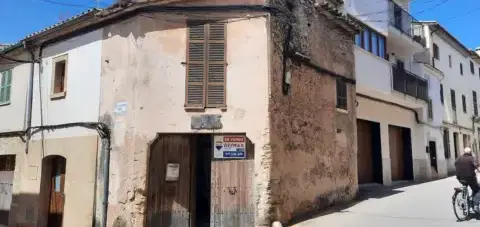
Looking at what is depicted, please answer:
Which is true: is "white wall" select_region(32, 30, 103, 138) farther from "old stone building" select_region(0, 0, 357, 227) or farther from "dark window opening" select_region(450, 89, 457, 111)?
"dark window opening" select_region(450, 89, 457, 111)

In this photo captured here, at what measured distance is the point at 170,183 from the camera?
32.4ft

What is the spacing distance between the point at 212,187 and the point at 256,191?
1.10m

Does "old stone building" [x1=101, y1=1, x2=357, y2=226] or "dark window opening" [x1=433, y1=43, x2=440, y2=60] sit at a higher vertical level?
"dark window opening" [x1=433, y1=43, x2=440, y2=60]

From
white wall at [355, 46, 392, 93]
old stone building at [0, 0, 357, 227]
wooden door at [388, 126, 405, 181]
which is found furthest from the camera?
wooden door at [388, 126, 405, 181]

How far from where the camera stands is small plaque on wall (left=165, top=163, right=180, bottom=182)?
32.2 feet

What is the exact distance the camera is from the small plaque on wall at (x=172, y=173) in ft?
32.2

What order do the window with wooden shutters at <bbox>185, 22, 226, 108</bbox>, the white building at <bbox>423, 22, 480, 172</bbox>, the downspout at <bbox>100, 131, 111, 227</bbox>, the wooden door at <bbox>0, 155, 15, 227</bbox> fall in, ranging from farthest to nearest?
the white building at <bbox>423, 22, 480, 172</bbox>
the wooden door at <bbox>0, 155, 15, 227</bbox>
the downspout at <bbox>100, 131, 111, 227</bbox>
the window with wooden shutters at <bbox>185, 22, 226, 108</bbox>

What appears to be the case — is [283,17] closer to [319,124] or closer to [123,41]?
[319,124]

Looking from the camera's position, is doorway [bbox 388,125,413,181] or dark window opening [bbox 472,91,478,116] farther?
dark window opening [bbox 472,91,478,116]

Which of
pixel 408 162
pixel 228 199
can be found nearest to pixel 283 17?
pixel 228 199

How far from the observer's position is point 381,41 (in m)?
17.3

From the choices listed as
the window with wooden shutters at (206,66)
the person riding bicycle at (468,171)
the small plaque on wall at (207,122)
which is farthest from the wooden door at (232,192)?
the person riding bicycle at (468,171)

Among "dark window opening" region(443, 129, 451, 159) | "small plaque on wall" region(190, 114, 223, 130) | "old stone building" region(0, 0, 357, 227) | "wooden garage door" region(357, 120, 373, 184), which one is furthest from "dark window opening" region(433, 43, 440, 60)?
"small plaque on wall" region(190, 114, 223, 130)

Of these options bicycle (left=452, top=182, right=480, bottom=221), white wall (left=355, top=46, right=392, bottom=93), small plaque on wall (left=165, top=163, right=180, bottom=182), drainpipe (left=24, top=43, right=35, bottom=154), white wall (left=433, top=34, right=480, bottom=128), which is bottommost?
bicycle (left=452, top=182, right=480, bottom=221)
